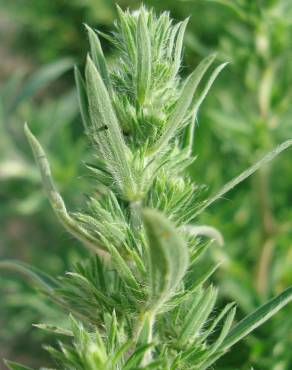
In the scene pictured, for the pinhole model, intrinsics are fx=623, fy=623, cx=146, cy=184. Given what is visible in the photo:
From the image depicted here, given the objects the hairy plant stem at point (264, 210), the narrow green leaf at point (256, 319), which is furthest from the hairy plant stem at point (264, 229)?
the narrow green leaf at point (256, 319)

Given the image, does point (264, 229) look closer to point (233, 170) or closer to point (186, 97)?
point (233, 170)

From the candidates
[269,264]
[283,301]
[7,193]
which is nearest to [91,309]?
[283,301]

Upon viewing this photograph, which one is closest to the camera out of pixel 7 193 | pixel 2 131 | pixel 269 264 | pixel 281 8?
pixel 281 8

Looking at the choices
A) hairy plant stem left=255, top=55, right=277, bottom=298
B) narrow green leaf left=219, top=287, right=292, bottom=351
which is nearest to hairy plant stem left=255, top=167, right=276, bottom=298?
hairy plant stem left=255, top=55, right=277, bottom=298

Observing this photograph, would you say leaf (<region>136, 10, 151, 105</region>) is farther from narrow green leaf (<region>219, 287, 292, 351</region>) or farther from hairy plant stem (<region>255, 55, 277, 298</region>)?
hairy plant stem (<region>255, 55, 277, 298</region>)

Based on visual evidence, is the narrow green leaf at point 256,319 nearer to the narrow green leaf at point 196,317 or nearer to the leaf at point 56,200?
the narrow green leaf at point 196,317

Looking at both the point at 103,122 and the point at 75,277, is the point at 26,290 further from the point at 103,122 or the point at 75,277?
the point at 103,122
